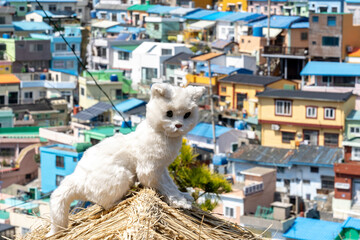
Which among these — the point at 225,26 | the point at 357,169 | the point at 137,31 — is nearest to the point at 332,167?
the point at 357,169

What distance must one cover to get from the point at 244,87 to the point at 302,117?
5.56 metres

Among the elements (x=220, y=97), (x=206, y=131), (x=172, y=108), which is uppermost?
(x=172, y=108)

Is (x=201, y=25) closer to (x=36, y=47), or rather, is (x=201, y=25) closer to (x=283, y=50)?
(x=36, y=47)

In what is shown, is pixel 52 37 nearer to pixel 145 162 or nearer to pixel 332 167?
pixel 332 167

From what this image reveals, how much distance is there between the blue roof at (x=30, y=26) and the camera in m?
51.3

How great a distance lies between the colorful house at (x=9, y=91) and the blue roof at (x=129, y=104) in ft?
22.8

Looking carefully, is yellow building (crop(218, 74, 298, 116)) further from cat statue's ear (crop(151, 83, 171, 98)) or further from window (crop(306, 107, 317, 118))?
cat statue's ear (crop(151, 83, 171, 98))

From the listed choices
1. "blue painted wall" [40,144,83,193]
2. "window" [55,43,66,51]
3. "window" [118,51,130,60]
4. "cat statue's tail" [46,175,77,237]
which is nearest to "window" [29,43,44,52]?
"window" [55,43,66,51]

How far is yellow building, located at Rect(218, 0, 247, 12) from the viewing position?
186 feet

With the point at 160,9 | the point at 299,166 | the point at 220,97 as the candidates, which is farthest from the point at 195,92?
the point at 160,9

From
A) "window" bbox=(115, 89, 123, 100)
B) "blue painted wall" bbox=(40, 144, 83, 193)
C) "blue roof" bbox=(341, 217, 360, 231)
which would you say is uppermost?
"window" bbox=(115, 89, 123, 100)

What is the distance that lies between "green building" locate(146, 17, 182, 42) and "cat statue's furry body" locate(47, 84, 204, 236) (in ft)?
146

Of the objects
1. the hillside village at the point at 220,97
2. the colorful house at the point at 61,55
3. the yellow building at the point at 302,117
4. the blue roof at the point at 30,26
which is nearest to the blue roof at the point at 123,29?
the hillside village at the point at 220,97

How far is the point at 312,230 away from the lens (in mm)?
20984
